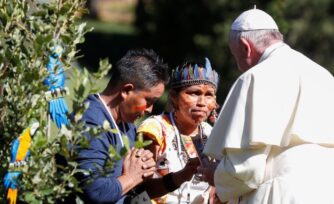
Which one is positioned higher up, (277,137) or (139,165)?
(277,137)

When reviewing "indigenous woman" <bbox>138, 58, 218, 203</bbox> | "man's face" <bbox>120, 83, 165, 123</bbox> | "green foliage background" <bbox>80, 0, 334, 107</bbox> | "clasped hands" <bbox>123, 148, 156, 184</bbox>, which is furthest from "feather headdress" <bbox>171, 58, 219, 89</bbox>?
"green foliage background" <bbox>80, 0, 334, 107</bbox>

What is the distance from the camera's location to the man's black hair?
19.0 feet

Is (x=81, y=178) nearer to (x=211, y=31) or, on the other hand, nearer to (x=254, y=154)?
(x=254, y=154)

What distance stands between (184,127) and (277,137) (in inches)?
38.5

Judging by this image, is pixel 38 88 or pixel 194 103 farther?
pixel 194 103

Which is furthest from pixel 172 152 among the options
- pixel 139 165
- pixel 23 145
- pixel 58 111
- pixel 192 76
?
pixel 23 145

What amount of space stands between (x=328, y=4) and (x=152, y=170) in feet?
87.1

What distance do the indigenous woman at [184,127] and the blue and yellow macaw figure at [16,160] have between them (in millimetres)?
900

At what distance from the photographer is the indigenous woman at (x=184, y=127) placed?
20.1 ft

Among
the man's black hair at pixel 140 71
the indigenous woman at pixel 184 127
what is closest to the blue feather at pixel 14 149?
the man's black hair at pixel 140 71

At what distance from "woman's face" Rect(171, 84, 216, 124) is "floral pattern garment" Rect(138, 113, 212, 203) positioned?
10 cm

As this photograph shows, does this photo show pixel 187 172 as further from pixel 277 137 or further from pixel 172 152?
pixel 277 137

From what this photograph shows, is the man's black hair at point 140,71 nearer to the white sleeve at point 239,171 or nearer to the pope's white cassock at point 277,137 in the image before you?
A: the pope's white cassock at point 277,137

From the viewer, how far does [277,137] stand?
17.9ft
